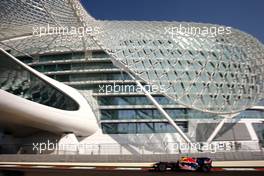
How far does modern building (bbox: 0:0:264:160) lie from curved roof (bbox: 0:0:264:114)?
0.16 metres

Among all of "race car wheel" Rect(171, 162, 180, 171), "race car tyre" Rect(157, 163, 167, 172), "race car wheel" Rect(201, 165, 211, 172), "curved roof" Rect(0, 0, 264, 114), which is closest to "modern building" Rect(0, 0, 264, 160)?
"curved roof" Rect(0, 0, 264, 114)

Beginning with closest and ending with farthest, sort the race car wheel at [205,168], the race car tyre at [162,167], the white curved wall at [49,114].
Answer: the race car wheel at [205,168] → the race car tyre at [162,167] → the white curved wall at [49,114]

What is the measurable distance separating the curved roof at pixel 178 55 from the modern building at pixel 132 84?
16cm

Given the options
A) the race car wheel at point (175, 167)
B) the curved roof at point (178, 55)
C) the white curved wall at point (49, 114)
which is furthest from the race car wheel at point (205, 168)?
the curved roof at point (178, 55)

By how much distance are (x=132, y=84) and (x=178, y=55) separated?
8.83 meters

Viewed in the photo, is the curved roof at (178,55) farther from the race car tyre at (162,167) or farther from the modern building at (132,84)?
the race car tyre at (162,167)

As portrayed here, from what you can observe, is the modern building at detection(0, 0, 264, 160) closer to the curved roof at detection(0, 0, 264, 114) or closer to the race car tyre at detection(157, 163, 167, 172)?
the curved roof at detection(0, 0, 264, 114)

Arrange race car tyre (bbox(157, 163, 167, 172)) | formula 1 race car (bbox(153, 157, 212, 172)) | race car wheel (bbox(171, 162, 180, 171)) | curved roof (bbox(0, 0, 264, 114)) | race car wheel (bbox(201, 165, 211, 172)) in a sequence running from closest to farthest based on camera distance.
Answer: race car wheel (bbox(201, 165, 211, 172)) → formula 1 race car (bbox(153, 157, 212, 172)) → race car tyre (bbox(157, 163, 167, 172)) → race car wheel (bbox(171, 162, 180, 171)) → curved roof (bbox(0, 0, 264, 114))

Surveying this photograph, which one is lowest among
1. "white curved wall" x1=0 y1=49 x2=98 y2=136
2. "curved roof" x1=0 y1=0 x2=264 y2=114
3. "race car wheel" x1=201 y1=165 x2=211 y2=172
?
"race car wheel" x1=201 y1=165 x2=211 y2=172

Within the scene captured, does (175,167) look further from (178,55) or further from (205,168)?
(178,55)

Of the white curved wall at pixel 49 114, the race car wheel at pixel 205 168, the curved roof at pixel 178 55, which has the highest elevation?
the curved roof at pixel 178 55

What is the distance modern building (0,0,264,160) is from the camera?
44.3 m

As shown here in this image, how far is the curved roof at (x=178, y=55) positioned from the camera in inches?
1773

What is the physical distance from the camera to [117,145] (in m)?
50.9
